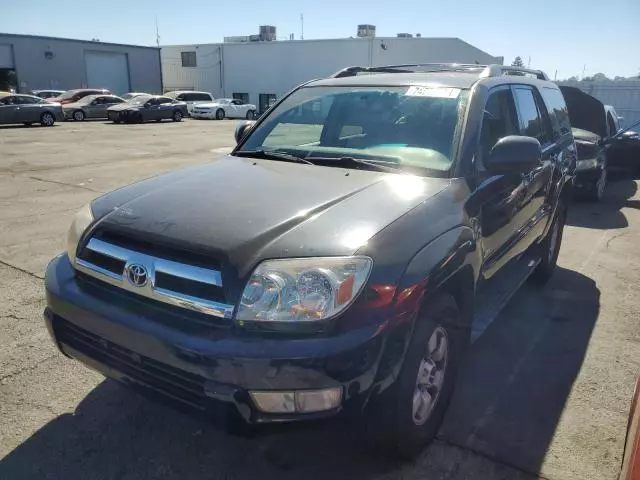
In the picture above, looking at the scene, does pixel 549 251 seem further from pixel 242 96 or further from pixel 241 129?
pixel 242 96

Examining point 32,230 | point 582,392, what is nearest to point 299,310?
point 582,392

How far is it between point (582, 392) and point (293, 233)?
7.32ft

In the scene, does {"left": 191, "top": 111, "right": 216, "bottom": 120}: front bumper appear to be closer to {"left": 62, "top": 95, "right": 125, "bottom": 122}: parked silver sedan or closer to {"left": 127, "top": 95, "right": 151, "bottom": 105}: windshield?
{"left": 127, "top": 95, "right": 151, "bottom": 105}: windshield

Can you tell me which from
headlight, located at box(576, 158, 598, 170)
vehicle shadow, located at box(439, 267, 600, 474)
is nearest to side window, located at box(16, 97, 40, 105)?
headlight, located at box(576, 158, 598, 170)

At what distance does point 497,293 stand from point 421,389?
1311 mm

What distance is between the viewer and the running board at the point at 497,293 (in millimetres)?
3160

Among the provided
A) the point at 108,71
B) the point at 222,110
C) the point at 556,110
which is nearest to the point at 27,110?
the point at 222,110

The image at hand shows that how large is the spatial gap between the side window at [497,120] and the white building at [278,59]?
37.5 m

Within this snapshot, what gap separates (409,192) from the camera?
2.68 metres

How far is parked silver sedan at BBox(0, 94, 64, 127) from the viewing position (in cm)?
2292

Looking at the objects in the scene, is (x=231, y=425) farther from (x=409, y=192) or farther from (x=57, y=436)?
(x=409, y=192)

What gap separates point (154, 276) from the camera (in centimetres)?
226

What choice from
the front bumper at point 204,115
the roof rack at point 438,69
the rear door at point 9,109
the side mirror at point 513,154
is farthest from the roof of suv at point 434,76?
the front bumper at point 204,115

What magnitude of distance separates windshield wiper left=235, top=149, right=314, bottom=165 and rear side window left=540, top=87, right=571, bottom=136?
2582mm
